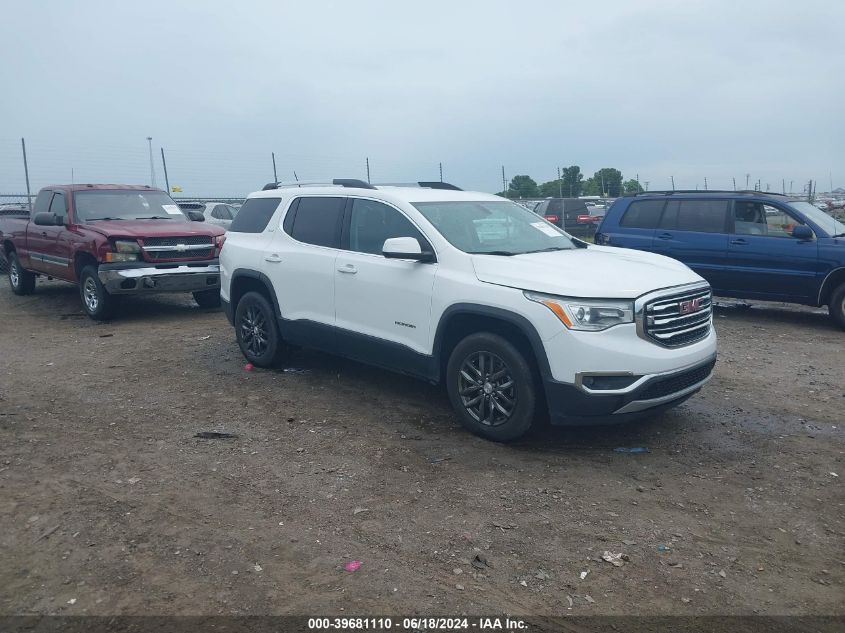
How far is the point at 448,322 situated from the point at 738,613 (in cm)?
286

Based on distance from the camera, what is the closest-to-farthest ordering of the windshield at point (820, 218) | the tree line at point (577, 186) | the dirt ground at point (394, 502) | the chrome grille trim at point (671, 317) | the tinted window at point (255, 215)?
the dirt ground at point (394, 502)
the chrome grille trim at point (671, 317)
the tinted window at point (255, 215)
the windshield at point (820, 218)
the tree line at point (577, 186)

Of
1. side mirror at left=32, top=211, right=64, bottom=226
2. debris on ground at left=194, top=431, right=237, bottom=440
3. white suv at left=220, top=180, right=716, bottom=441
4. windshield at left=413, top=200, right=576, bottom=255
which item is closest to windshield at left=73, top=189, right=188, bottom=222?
side mirror at left=32, top=211, right=64, bottom=226

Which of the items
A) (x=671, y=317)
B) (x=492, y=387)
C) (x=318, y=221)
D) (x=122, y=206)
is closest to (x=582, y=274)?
(x=671, y=317)

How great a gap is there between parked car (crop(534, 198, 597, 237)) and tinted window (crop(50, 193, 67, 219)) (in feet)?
44.3

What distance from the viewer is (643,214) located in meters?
11.4

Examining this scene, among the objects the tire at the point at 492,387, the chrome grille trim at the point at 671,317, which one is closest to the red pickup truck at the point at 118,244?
the tire at the point at 492,387

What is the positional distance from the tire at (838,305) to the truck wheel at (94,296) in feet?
31.9

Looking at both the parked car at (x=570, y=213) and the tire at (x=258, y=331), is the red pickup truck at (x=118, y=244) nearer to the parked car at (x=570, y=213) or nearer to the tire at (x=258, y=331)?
the tire at (x=258, y=331)

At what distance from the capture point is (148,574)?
12.1 ft

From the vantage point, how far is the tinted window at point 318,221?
673 centimetres

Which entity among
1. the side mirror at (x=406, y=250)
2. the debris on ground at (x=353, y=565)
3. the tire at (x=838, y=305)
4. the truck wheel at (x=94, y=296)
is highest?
the side mirror at (x=406, y=250)

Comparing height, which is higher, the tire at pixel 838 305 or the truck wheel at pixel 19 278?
the truck wheel at pixel 19 278

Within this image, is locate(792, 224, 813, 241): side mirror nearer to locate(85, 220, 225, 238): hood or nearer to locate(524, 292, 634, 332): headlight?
A: locate(524, 292, 634, 332): headlight

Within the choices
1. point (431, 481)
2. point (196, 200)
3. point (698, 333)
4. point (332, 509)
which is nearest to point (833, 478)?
point (698, 333)
